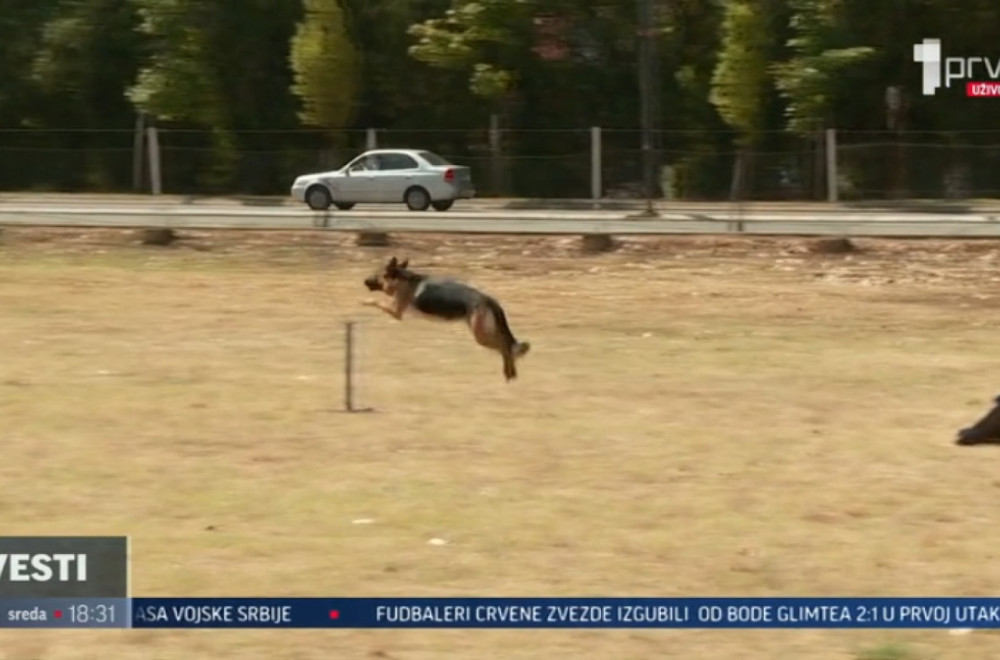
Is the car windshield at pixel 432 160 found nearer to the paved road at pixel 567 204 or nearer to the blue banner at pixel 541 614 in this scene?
the paved road at pixel 567 204

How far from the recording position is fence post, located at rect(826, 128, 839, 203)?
37.9 meters

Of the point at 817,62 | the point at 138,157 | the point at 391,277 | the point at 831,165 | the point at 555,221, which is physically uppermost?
the point at 817,62

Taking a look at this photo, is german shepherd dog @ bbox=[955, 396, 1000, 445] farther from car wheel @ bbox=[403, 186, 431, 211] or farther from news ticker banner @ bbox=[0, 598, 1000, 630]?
car wheel @ bbox=[403, 186, 431, 211]

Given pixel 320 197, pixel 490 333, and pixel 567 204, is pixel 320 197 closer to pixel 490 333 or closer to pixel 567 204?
pixel 567 204

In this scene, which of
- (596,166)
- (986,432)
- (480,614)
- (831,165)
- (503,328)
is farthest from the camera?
(596,166)

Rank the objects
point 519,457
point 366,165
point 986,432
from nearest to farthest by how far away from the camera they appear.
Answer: point 986,432 → point 519,457 → point 366,165

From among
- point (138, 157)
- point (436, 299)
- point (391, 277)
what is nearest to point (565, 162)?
point (138, 157)

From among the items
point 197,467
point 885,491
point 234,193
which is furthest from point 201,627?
point 234,193

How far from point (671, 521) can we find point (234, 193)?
1245 inches

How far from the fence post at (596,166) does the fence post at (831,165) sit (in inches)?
186

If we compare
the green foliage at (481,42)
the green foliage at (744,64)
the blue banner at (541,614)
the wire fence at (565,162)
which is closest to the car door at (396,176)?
the wire fence at (565,162)

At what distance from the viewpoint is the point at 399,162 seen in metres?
36.6

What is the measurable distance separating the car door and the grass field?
1359 centimetres

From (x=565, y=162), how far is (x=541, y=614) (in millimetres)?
32458
